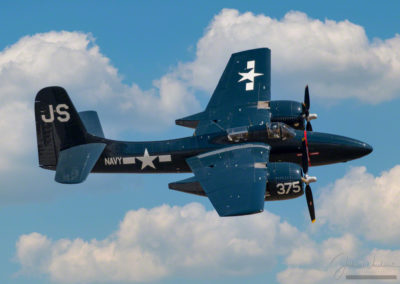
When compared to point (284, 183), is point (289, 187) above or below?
below

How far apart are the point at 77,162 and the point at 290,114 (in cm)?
1344

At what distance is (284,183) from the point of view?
1344 inches

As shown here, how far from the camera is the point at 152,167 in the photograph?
39.9 meters

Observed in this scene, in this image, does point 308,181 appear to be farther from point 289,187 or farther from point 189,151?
point 189,151

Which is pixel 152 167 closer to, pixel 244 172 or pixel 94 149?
pixel 94 149

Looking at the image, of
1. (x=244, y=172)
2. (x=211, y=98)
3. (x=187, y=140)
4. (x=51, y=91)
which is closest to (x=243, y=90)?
(x=211, y=98)

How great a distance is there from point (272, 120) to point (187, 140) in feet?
18.8

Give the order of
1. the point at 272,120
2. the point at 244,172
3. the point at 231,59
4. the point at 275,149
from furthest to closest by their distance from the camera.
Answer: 1. the point at 231,59
2. the point at 272,120
3. the point at 275,149
4. the point at 244,172

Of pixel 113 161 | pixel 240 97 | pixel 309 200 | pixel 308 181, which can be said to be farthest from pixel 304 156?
pixel 113 161

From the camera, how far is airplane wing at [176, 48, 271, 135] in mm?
40656

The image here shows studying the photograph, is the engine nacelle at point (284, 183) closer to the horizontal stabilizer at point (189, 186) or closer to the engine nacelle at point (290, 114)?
the horizontal stabilizer at point (189, 186)

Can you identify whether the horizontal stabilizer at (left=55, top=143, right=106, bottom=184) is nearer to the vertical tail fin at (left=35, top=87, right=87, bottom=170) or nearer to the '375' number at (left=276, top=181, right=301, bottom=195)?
the vertical tail fin at (left=35, top=87, right=87, bottom=170)

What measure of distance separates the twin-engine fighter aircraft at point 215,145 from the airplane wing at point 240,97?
7 centimetres

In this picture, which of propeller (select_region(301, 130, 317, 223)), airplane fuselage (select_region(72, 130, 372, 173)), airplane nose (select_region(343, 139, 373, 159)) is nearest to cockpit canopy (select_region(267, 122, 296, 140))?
airplane fuselage (select_region(72, 130, 372, 173))
